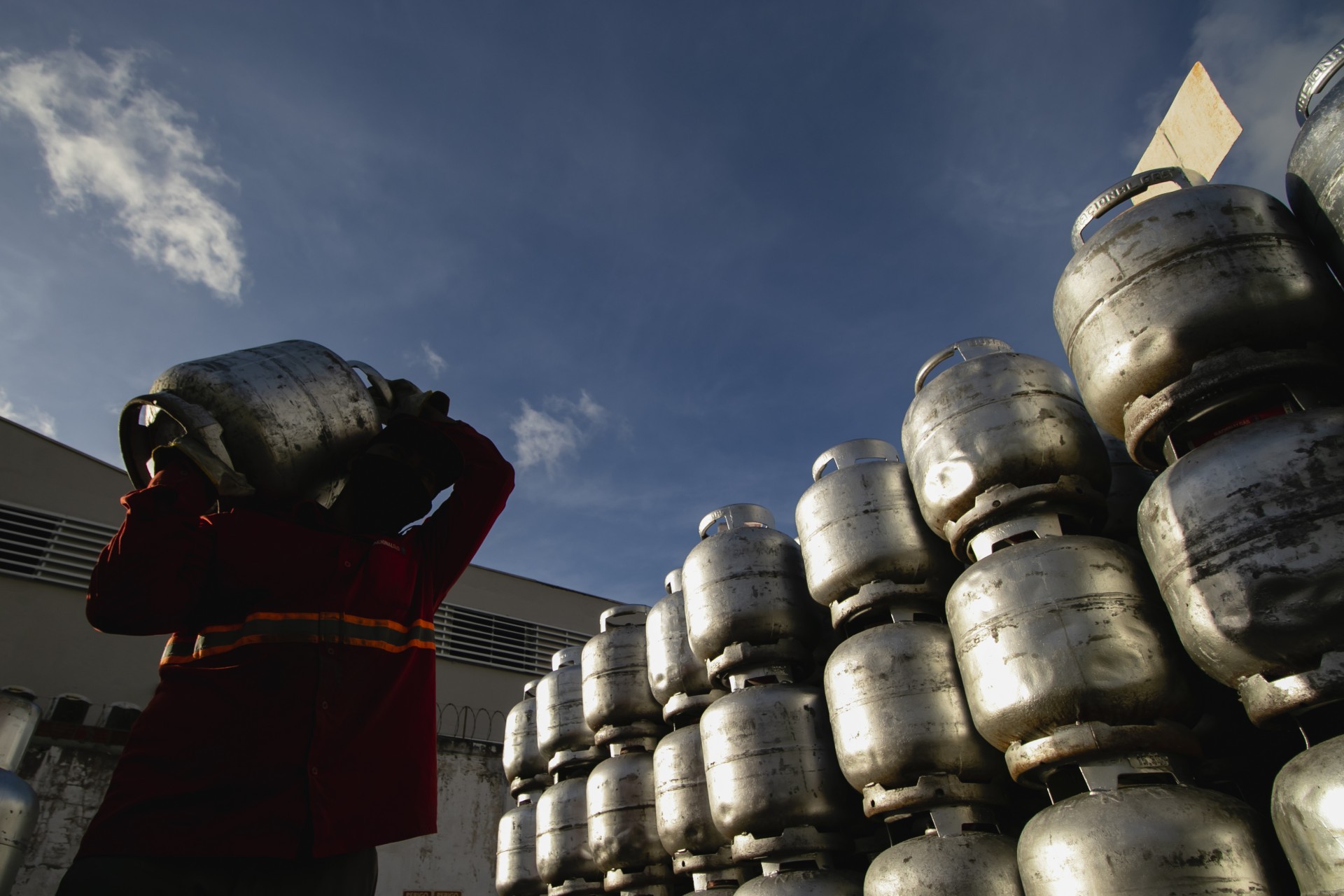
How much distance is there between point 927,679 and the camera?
2.81m

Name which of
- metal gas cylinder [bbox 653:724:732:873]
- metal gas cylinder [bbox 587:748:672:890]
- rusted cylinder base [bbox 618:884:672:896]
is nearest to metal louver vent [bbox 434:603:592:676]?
metal gas cylinder [bbox 587:748:672:890]

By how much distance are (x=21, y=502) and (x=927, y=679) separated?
11429 millimetres

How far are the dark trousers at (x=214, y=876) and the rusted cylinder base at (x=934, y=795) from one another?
1.75 meters

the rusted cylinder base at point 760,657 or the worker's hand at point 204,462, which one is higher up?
the worker's hand at point 204,462

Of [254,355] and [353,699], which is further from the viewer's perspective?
[254,355]

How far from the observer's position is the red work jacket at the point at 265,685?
176cm

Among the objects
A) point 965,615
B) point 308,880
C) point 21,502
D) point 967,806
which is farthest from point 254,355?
point 21,502

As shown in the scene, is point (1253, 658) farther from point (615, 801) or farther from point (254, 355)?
point (615, 801)

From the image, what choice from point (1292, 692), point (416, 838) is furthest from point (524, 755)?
point (1292, 692)

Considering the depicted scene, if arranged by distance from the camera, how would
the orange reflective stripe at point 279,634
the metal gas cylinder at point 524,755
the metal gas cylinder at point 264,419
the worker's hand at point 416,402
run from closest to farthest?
the orange reflective stripe at point 279,634
the metal gas cylinder at point 264,419
the worker's hand at point 416,402
the metal gas cylinder at point 524,755

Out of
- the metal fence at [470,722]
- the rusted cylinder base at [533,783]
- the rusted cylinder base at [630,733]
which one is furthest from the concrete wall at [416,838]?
the rusted cylinder base at [630,733]

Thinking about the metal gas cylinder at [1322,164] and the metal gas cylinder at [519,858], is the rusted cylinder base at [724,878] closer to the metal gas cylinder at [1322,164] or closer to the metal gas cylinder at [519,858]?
the metal gas cylinder at [519,858]

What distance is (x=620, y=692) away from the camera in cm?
462

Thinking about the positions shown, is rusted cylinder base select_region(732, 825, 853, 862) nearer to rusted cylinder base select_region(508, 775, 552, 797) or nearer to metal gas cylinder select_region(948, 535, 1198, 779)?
metal gas cylinder select_region(948, 535, 1198, 779)
